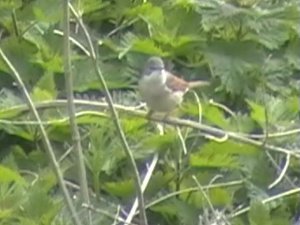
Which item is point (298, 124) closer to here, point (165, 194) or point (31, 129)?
point (165, 194)

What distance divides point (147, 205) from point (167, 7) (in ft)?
3.65

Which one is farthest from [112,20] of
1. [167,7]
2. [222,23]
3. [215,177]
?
[215,177]

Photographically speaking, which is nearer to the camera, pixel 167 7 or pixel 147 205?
pixel 147 205

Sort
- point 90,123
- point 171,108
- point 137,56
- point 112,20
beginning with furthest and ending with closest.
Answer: point 112,20 < point 137,56 < point 90,123 < point 171,108

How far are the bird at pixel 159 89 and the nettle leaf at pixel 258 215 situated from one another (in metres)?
0.36

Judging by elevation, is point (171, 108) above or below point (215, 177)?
above

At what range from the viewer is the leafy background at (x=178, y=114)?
3465 mm

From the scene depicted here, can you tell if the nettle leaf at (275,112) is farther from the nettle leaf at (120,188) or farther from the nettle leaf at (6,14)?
the nettle leaf at (6,14)

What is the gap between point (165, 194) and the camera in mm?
3648

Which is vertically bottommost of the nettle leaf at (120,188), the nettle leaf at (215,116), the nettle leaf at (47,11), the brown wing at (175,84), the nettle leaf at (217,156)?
the nettle leaf at (120,188)

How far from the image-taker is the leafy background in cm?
346

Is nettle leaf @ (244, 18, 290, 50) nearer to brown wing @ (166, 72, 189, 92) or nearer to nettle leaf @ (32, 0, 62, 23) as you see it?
nettle leaf @ (32, 0, 62, 23)

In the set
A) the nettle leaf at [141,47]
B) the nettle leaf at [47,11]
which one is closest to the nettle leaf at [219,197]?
the nettle leaf at [141,47]

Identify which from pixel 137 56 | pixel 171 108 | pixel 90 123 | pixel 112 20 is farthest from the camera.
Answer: pixel 112 20
